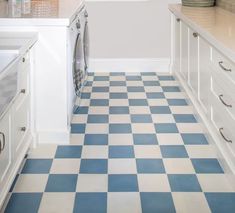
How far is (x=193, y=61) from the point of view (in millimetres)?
3363

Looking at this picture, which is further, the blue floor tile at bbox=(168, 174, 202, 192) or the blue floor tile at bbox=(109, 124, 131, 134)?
the blue floor tile at bbox=(109, 124, 131, 134)

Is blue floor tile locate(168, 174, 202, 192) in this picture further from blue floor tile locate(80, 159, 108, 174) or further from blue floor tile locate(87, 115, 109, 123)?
blue floor tile locate(87, 115, 109, 123)

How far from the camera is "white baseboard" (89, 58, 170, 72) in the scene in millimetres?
4754

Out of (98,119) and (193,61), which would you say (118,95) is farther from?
(193,61)

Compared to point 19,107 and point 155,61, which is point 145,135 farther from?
point 155,61

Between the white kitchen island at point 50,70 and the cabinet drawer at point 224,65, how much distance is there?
0.94 m

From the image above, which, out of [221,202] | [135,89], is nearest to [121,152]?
[221,202]

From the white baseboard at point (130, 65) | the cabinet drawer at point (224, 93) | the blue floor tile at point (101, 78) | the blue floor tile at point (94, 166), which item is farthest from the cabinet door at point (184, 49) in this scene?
the blue floor tile at point (94, 166)

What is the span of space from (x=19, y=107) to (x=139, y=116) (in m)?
1.32

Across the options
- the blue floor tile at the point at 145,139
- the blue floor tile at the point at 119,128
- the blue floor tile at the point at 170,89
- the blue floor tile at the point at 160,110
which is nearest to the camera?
the blue floor tile at the point at 145,139

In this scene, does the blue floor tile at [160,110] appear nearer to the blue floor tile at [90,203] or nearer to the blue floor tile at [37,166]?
the blue floor tile at [37,166]

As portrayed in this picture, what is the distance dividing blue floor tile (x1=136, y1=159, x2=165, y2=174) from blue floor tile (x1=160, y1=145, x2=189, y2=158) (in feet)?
0.35

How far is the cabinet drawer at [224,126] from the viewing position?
221cm

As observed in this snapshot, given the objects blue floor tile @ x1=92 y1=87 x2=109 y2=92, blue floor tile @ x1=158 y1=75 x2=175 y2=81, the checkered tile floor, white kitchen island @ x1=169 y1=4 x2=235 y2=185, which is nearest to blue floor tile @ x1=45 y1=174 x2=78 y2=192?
the checkered tile floor
